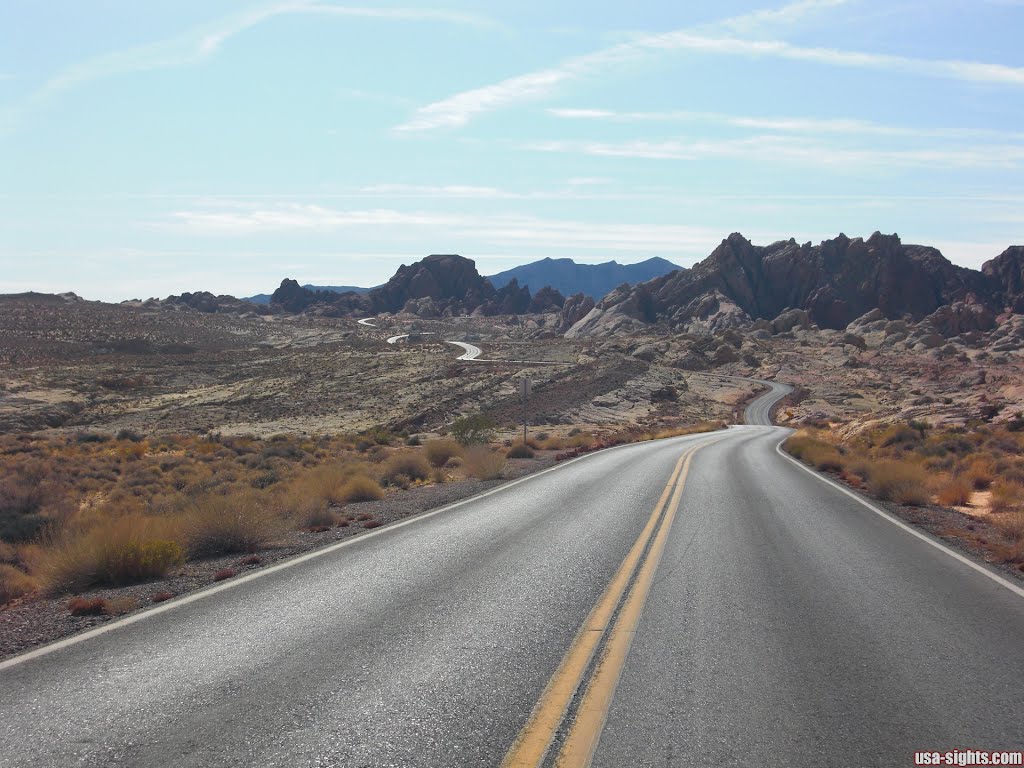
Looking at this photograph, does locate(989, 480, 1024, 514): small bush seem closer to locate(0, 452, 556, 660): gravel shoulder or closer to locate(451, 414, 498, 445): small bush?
locate(0, 452, 556, 660): gravel shoulder

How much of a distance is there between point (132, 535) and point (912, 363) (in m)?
105

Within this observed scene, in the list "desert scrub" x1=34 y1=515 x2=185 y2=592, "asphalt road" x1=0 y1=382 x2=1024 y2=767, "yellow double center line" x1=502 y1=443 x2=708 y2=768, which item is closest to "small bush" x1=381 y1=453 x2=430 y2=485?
"asphalt road" x1=0 y1=382 x2=1024 y2=767

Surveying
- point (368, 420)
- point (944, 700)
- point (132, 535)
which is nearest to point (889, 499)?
point (944, 700)

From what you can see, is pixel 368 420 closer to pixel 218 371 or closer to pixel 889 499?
pixel 218 371

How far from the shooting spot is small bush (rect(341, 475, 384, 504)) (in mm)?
15820

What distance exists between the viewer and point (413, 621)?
6625 mm

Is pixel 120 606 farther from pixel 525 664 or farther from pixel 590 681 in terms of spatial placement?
pixel 590 681

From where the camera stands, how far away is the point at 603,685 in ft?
16.8

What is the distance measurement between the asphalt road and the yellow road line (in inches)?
1.9

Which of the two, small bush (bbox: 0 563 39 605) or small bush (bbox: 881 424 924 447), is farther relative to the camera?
small bush (bbox: 881 424 924 447)

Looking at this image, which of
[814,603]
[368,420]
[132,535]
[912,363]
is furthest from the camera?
[912,363]

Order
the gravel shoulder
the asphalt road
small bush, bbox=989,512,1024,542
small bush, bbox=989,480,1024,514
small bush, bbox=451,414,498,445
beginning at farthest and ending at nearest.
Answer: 1. small bush, bbox=451,414,498,445
2. small bush, bbox=989,480,1024,514
3. small bush, bbox=989,512,1024,542
4. the gravel shoulder
5. the asphalt road

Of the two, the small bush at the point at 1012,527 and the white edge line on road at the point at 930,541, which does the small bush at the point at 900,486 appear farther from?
the small bush at the point at 1012,527

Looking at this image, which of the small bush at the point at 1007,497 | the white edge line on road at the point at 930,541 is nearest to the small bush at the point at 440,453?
the white edge line on road at the point at 930,541
